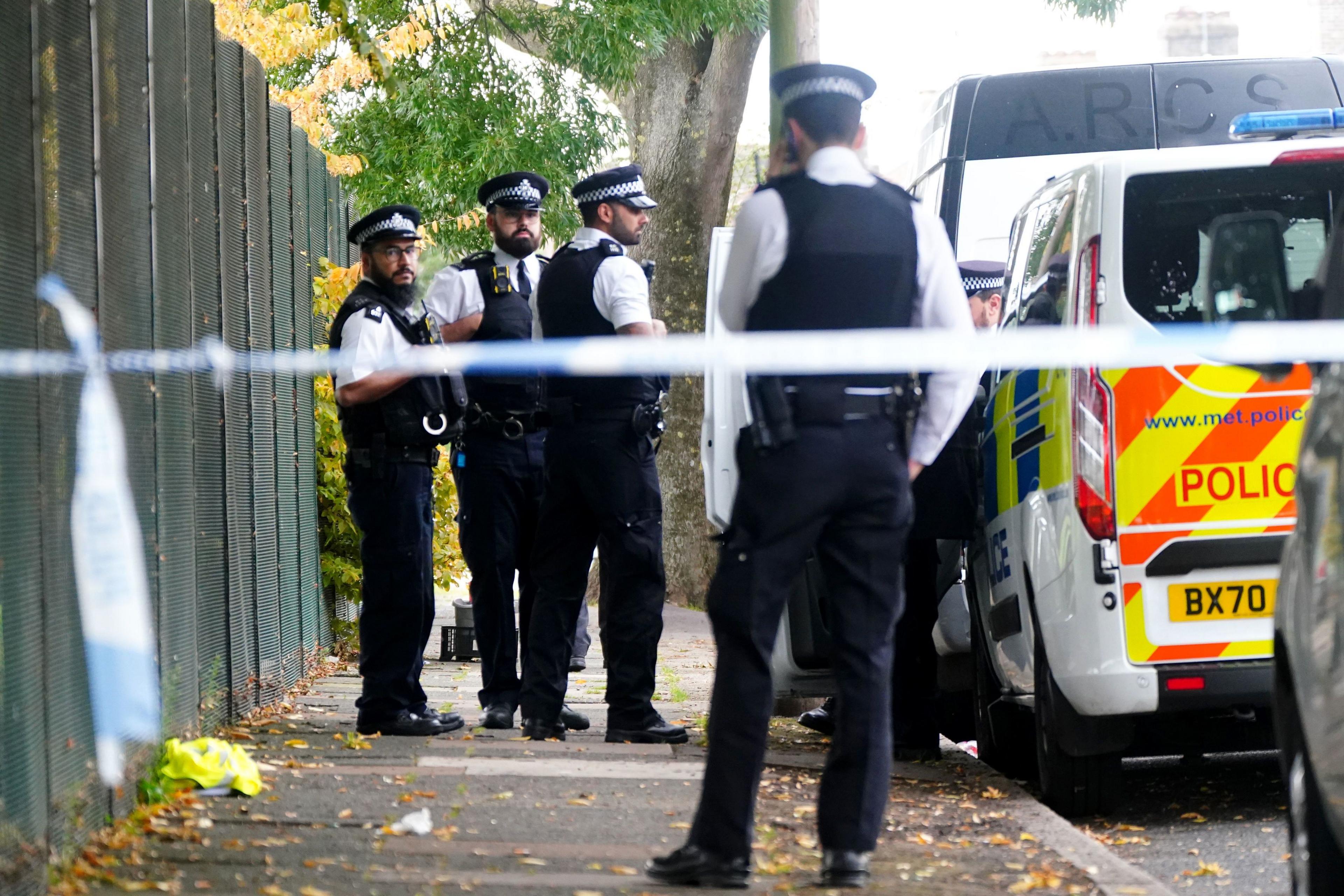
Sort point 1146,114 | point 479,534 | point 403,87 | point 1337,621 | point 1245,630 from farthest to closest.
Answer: point 403,87, point 1146,114, point 479,534, point 1245,630, point 1337,621

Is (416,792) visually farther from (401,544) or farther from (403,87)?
(403,87)

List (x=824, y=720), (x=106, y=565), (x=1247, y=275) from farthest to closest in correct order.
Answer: (x=824, y=720)
(x=106, y=565)
(x=1247, y=275)

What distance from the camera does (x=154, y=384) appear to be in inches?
229

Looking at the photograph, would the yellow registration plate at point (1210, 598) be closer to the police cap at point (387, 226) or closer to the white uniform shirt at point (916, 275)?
the white uniform shirt at point (916, 275)

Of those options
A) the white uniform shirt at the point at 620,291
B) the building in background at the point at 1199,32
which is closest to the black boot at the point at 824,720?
the white uniform shirt at the point at 620,291

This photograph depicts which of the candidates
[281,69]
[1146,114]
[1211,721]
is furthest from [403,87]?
[1211,721]

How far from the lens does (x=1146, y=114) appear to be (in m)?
9.24

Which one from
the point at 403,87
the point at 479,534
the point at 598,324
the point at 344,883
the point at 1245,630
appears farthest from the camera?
the point at 403,87

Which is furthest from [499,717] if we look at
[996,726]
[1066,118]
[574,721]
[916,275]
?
[1066,118]

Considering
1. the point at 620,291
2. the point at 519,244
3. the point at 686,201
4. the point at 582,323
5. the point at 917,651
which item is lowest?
the point at 917,651

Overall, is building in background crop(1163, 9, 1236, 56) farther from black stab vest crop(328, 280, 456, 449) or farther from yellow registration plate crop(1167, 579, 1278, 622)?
yellow registration plate crop(1167, 579, 1278, 622)

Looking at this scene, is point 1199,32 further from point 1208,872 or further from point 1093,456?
point 1208,872

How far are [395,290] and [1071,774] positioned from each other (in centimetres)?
309

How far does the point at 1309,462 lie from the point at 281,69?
52.5 feet
